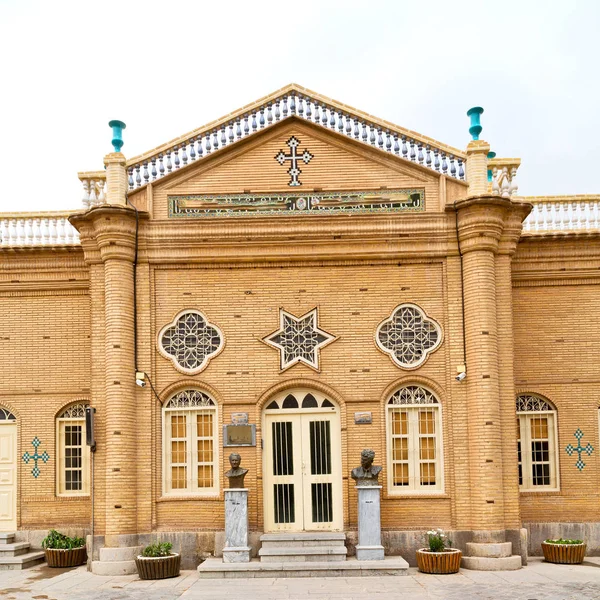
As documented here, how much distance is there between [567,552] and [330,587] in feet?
15.3

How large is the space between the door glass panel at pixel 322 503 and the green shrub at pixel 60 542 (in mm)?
4356

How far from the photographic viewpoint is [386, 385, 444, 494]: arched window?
14.9 meters

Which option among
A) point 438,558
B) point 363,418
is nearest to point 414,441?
point 363,418

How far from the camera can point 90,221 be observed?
15203 mm

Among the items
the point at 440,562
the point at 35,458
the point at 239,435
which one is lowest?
the point at 440,562

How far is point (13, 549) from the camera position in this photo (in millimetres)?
15352

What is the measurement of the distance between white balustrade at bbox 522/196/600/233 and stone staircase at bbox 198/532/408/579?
6957 mm

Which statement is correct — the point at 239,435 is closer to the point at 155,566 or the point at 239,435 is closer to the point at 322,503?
the point at 322,503

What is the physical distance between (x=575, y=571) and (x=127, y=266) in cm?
925

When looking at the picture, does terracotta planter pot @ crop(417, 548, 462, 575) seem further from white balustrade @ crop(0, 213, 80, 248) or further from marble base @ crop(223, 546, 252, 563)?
white balustrade @ crop(0, 213, 80, 248)

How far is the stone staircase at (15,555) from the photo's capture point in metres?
15.0

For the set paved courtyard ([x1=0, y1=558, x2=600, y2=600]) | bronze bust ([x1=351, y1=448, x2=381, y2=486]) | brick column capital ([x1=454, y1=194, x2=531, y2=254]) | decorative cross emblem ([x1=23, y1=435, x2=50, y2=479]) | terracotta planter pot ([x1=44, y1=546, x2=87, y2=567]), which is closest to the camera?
paved courtyard ([x1=0, y1=558, x2=600, y2=600])

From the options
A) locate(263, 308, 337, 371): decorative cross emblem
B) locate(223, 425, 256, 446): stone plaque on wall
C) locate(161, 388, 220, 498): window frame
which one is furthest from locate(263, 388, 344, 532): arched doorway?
locate(161, 388, 220, 498): window frame

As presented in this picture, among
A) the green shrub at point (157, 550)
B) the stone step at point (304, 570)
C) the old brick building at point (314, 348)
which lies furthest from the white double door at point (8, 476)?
the stone step at point (304, 570)
